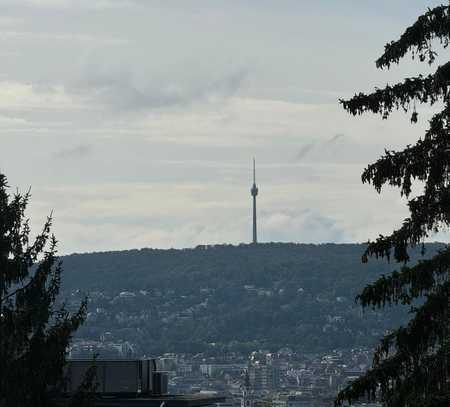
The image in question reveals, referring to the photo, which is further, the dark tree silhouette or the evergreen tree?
the evergreen tree

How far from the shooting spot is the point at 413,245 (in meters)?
28.7

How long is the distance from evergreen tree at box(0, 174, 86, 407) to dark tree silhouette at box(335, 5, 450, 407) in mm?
8990

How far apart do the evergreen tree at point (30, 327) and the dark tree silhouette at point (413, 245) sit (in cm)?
899

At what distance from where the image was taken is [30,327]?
3653 cm

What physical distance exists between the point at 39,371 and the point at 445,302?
11.0 metres

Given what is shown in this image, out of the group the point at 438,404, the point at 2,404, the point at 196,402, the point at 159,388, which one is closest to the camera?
the point at 438,404

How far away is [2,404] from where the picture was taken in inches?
1406

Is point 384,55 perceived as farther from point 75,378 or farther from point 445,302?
point 75,378

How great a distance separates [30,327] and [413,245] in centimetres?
1083

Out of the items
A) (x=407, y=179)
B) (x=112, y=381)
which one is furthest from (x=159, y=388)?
(x=407, y=179)

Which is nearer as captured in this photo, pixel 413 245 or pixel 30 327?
pixel 413 245

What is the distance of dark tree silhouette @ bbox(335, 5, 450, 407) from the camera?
1111 inches

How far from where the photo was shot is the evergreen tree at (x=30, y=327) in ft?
118

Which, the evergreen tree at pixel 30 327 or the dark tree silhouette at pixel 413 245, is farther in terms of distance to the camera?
the evergreen tree at pixel 30 327
